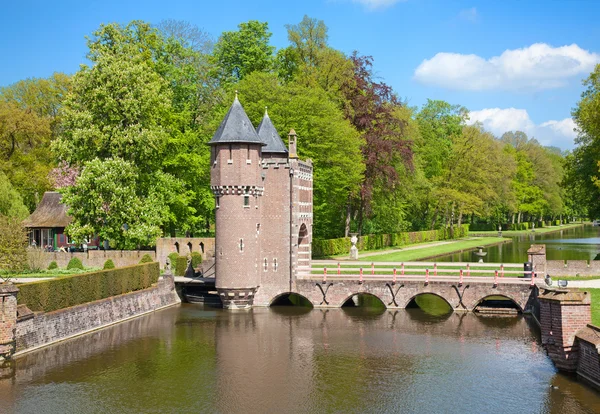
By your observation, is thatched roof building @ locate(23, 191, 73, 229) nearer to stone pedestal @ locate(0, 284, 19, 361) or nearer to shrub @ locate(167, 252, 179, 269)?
shrub @ locate(167, 252, 179, 269)

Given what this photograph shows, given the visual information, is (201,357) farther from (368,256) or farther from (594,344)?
(368,256)

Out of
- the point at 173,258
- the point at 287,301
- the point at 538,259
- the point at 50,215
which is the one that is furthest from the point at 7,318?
the point at 50,215

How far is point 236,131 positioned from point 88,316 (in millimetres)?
13125

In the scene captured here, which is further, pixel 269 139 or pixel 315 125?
pixel 315 125

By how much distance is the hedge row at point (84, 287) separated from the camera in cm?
3078

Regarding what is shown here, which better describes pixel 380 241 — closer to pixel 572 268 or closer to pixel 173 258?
pixel 173 258

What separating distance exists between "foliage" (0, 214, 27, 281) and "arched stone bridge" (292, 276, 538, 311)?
17.9 metres

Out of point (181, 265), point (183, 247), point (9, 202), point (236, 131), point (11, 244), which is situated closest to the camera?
point (236, 131)

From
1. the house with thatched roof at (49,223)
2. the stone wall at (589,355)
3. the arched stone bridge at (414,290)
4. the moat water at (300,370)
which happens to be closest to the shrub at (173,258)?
the arched stone bridge at (414,290)

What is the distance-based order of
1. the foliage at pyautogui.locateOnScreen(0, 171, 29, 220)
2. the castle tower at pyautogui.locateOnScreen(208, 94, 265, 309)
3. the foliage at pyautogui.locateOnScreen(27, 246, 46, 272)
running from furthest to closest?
the foliage at pyautogui.locateOnScreen(0, 171, 29, 220) < the foliage at pyautogui.locateOnScreen(27, 246, 46, 272) < the castle tower at pyautogui.locateOnScreen(208, 94, 265, 309)

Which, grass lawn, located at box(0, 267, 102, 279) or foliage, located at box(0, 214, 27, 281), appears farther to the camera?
grass lawn, located at box(0, 267, 102, 279)

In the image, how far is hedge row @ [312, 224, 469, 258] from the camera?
5916 centimetres

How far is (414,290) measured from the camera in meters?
39.6

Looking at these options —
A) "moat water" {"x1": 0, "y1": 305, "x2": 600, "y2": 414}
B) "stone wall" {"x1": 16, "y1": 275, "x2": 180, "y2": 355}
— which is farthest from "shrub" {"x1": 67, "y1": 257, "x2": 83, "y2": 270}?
"moat water" {"x1": 0, "y1": 305, "x2": 600, "y2": 414}
